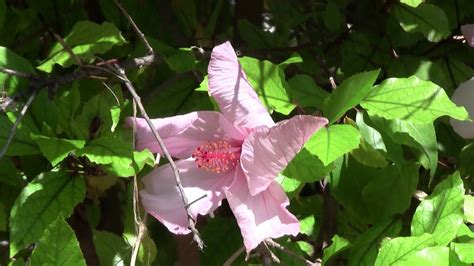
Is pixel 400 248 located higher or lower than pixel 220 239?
A: higher

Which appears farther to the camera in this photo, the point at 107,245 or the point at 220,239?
the point at 220,239

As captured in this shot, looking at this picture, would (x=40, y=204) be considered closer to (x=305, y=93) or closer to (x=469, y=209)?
(x=305, y=93)

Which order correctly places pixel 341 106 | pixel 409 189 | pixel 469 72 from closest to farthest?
pixel 341 106 < pixel 409 189 < pixel 469 72

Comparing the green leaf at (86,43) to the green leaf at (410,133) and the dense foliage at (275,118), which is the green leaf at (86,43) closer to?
the dense foliage at (275,118)

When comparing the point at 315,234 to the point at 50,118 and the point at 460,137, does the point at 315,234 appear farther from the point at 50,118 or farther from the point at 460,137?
the point at 50,118

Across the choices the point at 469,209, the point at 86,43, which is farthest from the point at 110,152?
the point at 469,209

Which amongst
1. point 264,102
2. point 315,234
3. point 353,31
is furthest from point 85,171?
point 353,31
